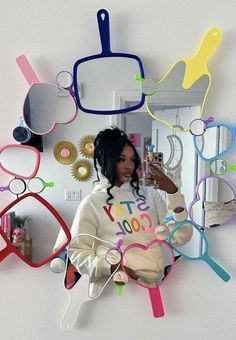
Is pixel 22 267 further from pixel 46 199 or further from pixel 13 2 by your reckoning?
pixel 13 2

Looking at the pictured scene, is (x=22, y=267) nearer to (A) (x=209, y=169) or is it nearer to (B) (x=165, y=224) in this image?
(B) (x=165, y=224)

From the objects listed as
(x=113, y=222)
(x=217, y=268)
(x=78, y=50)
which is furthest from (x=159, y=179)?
(x=78, y=50)

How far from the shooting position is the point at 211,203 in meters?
1.02

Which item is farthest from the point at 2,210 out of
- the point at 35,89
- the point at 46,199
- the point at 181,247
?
the point at 181,247

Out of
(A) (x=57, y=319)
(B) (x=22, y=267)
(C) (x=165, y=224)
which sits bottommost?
(A) (x=57, y=319)

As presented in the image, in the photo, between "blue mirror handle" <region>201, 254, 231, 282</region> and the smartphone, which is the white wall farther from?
the smartphone

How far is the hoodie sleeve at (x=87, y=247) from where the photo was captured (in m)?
0.99

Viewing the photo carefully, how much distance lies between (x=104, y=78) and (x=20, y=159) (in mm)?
285

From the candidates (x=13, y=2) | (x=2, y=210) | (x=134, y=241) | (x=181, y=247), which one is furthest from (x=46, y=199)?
(x=13, y=2)

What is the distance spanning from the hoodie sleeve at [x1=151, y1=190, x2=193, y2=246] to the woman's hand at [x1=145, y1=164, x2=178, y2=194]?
0.7 inches

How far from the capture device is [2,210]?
3.30 feet

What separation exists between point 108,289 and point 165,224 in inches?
8.8

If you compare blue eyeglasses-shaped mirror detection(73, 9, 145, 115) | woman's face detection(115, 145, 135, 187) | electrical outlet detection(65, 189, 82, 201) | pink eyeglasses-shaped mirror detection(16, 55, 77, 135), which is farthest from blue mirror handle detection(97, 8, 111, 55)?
electrical outlet detection(65, 189, 82, 201)

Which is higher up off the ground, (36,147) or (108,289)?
(36,147)
